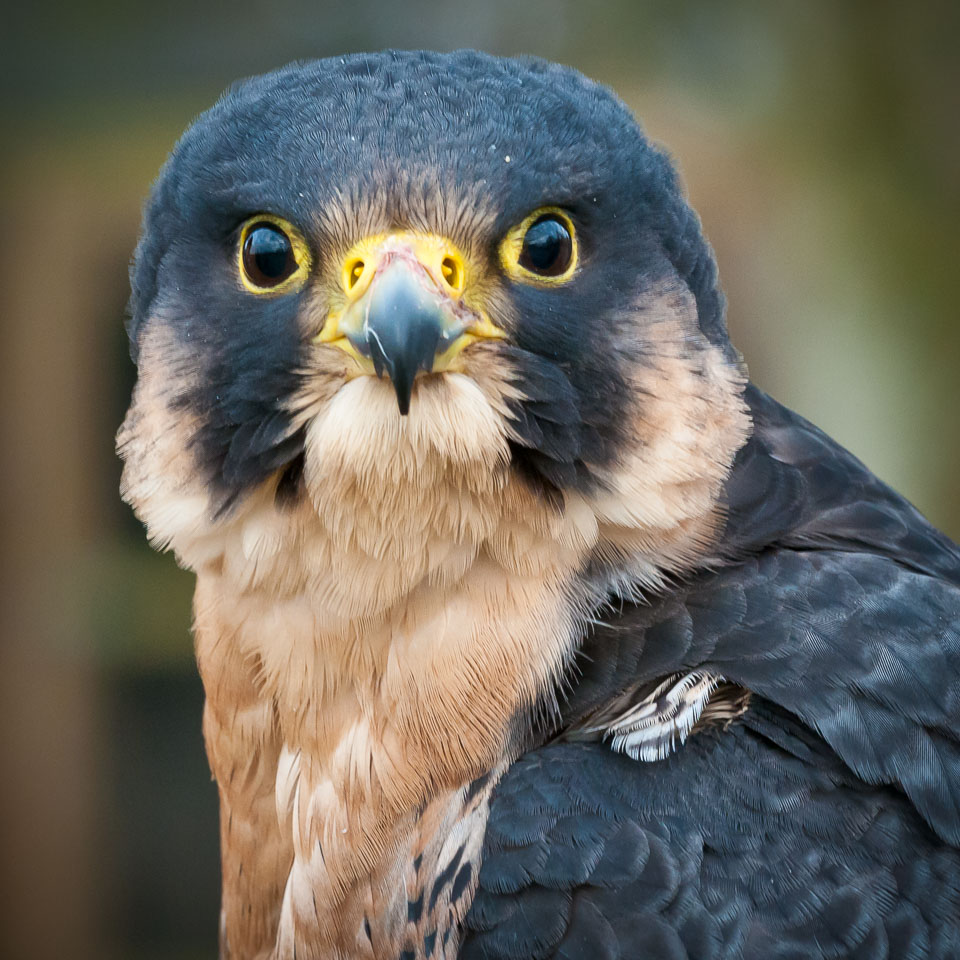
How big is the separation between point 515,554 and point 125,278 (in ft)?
10.4

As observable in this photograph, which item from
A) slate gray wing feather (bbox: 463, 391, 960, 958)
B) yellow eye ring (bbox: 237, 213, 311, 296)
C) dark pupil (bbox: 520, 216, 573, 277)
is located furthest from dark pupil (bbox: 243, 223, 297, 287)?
slate gray wing feather (bbox: 463, 391, 960, 958)

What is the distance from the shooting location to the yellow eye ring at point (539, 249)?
6.09ft

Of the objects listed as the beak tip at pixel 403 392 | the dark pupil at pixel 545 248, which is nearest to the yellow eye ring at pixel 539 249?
the dark pupil at pixel 545 248

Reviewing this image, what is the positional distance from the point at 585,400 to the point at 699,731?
0.54 metres

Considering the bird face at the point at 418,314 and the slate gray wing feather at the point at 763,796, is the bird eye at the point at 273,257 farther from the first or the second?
the slate gray wing feather at the point at 763,796

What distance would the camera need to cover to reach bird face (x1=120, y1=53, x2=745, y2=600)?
1.78 meters

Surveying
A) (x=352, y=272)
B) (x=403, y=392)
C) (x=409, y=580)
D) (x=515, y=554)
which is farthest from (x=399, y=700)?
(x=352, y=272)

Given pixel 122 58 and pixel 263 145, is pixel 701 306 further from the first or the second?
pixel 122 58

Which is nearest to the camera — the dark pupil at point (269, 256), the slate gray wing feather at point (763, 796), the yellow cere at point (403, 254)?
the slate gray wing feather at point (763, 796)

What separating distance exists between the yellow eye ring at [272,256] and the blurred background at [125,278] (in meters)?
2.77

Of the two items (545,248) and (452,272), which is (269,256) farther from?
(545,248)

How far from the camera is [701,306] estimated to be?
7.00 ft

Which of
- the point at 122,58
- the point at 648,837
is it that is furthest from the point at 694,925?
the point at 122,58

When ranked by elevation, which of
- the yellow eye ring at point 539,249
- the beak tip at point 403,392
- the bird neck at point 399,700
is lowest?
the bird neck at point 399,700
